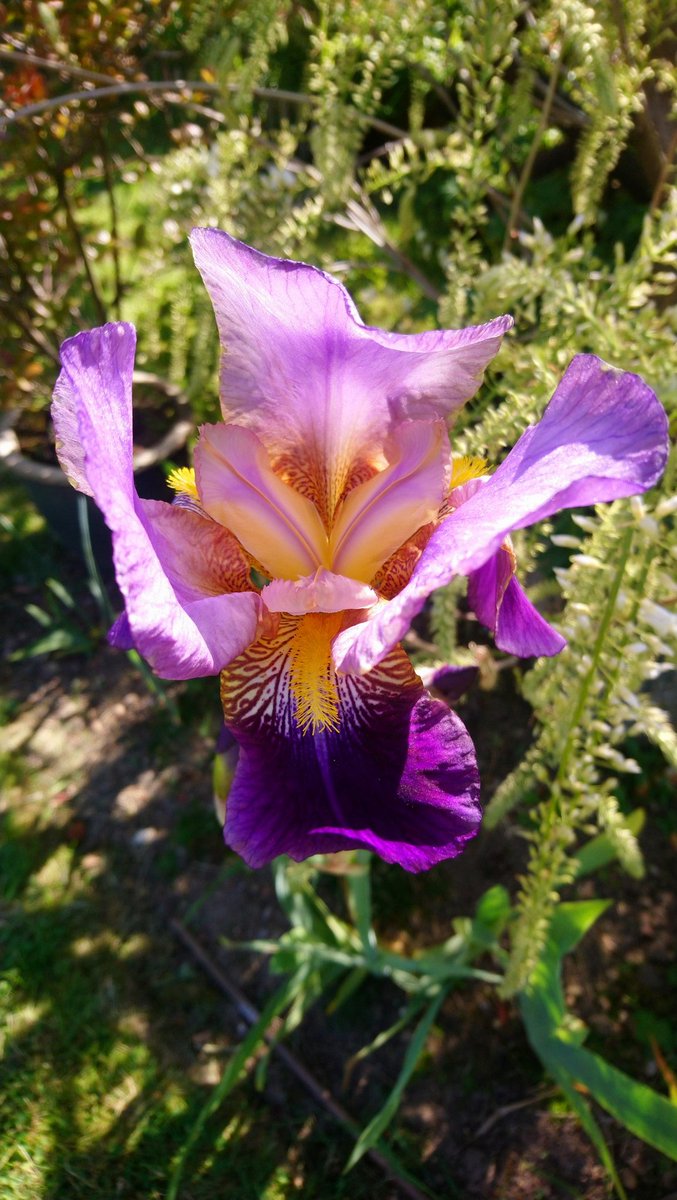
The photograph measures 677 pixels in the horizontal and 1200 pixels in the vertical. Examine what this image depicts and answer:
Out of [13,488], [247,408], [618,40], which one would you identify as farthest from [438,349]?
[13,488]

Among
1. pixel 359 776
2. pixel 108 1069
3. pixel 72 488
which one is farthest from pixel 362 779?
pixel 72 488

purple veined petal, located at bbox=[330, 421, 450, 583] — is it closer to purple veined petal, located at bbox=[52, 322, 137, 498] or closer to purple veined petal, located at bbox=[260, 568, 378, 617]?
purple veined petal, located at bbox=[260, 568, 378, 617]

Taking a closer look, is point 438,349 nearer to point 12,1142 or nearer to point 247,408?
point 247,408

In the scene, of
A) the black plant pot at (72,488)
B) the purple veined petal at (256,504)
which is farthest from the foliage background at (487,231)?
the purple veined petal at (256,504)

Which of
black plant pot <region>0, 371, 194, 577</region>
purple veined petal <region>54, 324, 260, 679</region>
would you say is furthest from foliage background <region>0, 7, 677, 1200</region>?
purple veined petal <region>54, 324, 260, 679</region>

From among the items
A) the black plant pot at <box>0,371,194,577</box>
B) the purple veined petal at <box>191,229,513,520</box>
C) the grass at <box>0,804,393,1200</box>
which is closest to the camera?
the purple veined petal at <box>191,229,513,520</box>

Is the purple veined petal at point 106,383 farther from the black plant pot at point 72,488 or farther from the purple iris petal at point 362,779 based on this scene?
the black plant pot at point 72,488
